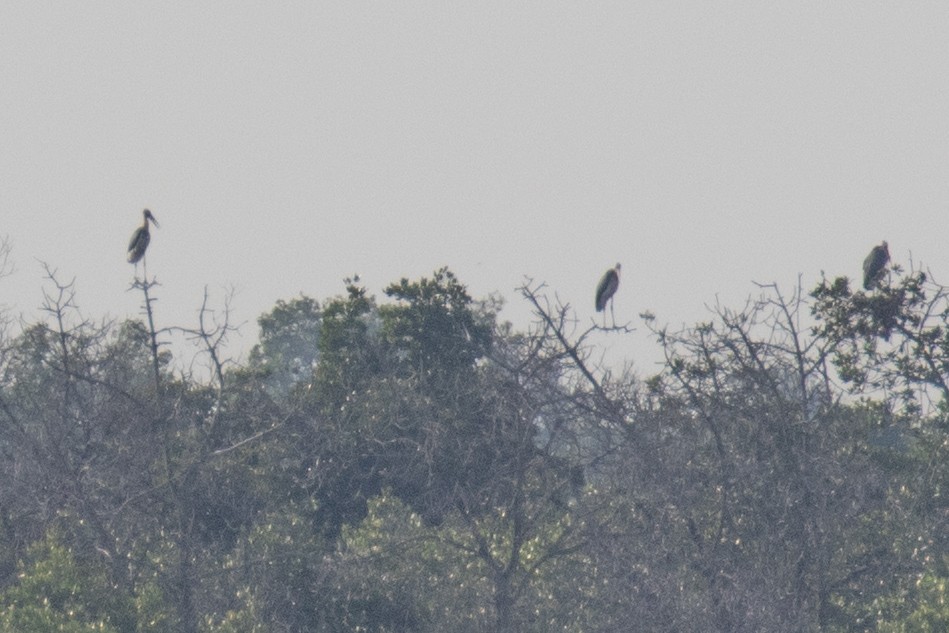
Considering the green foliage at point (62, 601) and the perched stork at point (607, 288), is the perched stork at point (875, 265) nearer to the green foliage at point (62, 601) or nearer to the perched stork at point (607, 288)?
the perched stork at point (607, 288)

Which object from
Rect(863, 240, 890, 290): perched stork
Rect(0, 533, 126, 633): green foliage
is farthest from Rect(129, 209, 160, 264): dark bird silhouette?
Rect(863, 240, 890, 290): perched stork

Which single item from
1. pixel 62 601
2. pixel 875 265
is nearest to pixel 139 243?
pixel 62 601

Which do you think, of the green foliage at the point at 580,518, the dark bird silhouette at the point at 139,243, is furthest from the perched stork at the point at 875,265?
the dark bird silhouette at the point at 139,243

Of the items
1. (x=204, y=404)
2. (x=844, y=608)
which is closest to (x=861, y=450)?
(x=844, y=608)

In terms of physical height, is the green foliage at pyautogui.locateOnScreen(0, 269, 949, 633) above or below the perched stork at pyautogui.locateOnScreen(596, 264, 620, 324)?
below

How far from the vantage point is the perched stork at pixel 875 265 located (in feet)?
65.9

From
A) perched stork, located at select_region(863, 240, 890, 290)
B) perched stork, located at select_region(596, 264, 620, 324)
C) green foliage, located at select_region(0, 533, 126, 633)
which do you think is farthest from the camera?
perched stork, located at select_region(596, 264, 620, 324)

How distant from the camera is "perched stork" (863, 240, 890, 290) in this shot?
20.1 meters

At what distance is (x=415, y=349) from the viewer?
27.8m

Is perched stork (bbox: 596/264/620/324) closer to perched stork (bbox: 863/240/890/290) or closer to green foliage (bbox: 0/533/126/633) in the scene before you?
perched stork (bbox: 863/240/890/290)

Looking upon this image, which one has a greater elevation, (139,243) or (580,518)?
(139,243)

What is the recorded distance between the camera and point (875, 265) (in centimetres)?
2034

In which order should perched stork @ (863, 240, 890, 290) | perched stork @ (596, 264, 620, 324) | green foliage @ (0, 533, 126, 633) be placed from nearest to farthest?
1. green foliage @ (0, 533, 126, 633)
2. perched stork @ (863, 240, 890, 290)
3. perched stork @ (596, 264, 620, 324)

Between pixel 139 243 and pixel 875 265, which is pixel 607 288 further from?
pixel 139 243
